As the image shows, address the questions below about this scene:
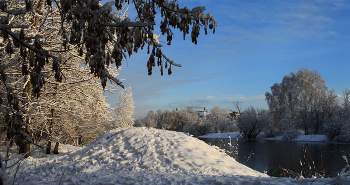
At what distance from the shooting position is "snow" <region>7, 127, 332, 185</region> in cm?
494

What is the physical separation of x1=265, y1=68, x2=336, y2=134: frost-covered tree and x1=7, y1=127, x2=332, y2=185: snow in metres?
35.3

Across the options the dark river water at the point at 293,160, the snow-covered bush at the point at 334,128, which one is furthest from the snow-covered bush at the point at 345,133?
the dark river water at the point at 293,160

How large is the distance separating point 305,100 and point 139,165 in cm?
4015

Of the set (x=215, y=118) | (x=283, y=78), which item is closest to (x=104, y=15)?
(x=283, y=78)

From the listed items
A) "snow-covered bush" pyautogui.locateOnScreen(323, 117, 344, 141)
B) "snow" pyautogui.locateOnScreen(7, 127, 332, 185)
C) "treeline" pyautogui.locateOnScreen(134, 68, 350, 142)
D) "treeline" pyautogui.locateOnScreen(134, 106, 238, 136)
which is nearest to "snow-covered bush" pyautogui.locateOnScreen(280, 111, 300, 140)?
"treeline" pyautogui.locateOnScreen(134, 68, 350, 142)

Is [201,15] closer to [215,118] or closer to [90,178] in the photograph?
[90,178]

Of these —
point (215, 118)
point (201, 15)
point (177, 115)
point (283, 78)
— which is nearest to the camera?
point (201, 15)

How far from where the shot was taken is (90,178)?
16.6 ft

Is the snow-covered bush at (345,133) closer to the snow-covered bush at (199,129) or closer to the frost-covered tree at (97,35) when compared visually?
the snow-covered bush at (199,129)

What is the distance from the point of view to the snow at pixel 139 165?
16.2 feet

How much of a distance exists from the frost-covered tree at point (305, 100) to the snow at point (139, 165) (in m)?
35.3

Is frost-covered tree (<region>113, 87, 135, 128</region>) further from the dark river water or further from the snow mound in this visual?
the snow mound

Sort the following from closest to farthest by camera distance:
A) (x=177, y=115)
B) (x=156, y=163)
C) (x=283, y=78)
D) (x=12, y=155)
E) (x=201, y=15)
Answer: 1. (x=201, y=15)
2. (x=156, y=163)
3. (x=12, y=155)
4. (x=283, y=78)
5. (x=177, y=115)

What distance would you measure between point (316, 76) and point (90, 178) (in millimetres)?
44474
